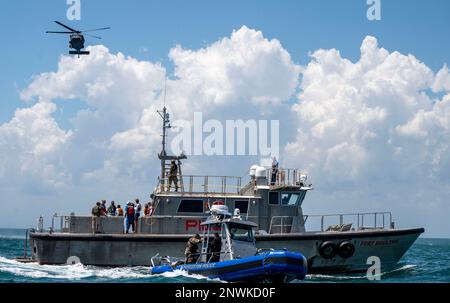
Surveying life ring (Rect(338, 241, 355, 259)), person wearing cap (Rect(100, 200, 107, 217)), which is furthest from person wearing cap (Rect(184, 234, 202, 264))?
life ring (Rect(338, 241, 355, 259))

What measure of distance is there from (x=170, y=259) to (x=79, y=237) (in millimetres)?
3999

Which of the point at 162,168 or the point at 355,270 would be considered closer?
the point at 355,270

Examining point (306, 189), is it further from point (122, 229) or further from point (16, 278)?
point (16, 278)

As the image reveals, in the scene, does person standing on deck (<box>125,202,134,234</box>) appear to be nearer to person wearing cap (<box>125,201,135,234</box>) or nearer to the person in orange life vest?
person wearing cap (<box>125,201,135,234</box>)

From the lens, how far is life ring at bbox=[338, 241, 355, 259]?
2481 centimetres

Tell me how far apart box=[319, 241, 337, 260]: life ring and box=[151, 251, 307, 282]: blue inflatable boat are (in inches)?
206

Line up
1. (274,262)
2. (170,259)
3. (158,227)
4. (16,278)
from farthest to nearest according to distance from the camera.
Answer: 1. (158,227)
2. (170,259)
3. (16,278)
4. (274,262)

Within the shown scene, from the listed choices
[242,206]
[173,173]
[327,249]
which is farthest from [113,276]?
[327,249]

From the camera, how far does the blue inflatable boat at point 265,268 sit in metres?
19.1

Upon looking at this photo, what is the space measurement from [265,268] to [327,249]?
636 centimetres

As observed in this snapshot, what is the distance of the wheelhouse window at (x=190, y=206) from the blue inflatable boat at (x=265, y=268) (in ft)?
20.6
